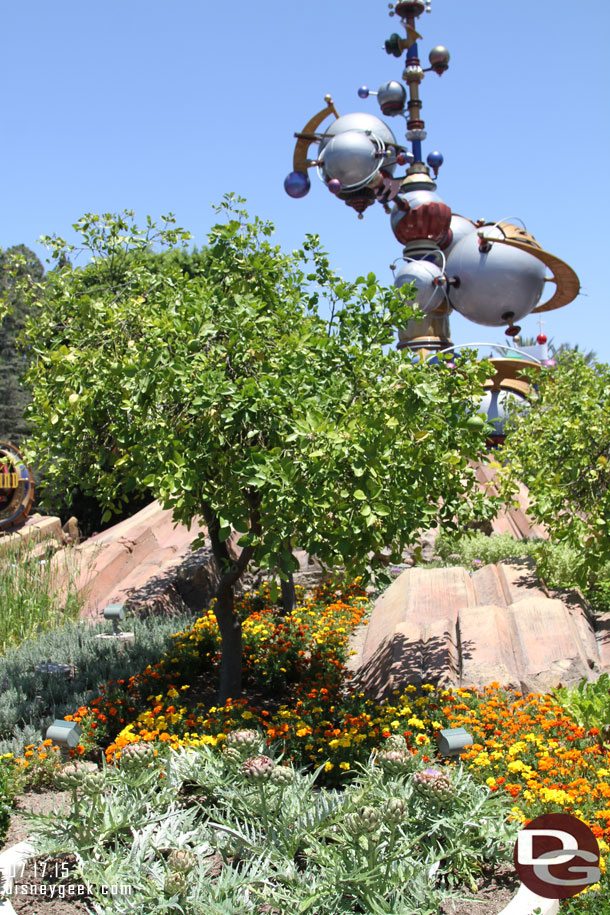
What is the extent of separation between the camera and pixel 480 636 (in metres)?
6.98

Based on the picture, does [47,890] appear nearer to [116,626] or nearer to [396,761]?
[396,761]

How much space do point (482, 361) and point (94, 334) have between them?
341 centimetres

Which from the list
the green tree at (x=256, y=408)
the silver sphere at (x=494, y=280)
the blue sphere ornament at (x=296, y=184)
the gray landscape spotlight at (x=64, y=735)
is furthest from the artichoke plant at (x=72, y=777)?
the blue sphere ornament at (x=296, y=184)

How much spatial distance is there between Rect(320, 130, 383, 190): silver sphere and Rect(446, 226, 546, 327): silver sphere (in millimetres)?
2799

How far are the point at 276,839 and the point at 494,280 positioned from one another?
45.7ft

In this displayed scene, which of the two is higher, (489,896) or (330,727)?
(330,727)

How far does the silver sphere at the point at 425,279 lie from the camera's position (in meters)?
15.9

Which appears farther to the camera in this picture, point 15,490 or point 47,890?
point 15,490

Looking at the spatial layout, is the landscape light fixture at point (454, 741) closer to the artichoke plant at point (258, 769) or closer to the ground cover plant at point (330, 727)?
the ground cover plant at point (330, 727)

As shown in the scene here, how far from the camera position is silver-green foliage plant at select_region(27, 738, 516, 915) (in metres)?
3.43

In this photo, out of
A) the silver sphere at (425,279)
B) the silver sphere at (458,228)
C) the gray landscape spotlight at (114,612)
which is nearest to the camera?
the gray landscape spotlight at (114,612)

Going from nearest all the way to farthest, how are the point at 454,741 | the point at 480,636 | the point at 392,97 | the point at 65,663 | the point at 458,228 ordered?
the point at 454,741, the point at 480,636, the point at 65,663, the point at 392,97, the point at 458,228

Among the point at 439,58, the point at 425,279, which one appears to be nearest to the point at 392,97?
the point at 439,58

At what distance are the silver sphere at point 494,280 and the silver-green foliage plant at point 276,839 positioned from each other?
43.1 ft
